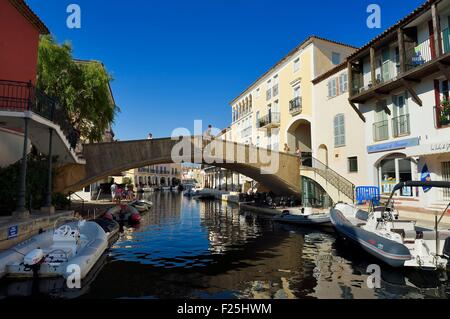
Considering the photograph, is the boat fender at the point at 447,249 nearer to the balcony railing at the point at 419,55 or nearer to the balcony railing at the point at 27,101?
the balcony railing at the point at 419,55

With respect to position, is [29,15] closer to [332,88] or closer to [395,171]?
[332,88]

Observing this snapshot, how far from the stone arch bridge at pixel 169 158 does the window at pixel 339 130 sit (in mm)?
3528

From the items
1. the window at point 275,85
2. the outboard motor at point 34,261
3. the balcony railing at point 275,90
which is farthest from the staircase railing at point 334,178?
the outboard motor at point 34,261

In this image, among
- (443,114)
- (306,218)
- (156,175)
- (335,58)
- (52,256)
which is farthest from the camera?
(156,175)

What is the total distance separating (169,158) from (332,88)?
1293 centimetres

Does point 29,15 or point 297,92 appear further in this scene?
point 297,92

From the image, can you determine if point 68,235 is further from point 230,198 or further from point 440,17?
point 230,198

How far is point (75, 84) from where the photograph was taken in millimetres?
19719

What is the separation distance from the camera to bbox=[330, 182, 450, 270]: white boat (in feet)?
26.7

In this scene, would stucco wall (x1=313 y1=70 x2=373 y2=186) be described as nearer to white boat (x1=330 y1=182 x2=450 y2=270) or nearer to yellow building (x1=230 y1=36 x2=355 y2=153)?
yellow building (x1=230 y1=36 x2=355 y2=153)

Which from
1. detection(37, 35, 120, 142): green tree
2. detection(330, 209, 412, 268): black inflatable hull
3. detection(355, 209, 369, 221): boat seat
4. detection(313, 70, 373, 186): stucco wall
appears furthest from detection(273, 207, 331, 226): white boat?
detection(37, 35, 120, 142): green tree

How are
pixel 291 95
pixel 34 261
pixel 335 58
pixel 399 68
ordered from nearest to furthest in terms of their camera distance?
pixel 34 261 < pixel 399 68 < pixel 335 58 < pixel 291 95

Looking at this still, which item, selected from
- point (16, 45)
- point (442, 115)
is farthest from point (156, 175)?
point (442, 115)

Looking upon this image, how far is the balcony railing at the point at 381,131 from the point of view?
17.2 meters
